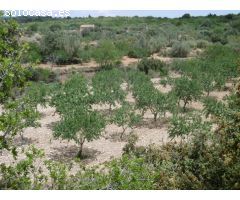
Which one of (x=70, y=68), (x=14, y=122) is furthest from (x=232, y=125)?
(x=70, y=68)

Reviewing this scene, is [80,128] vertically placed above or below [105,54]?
below

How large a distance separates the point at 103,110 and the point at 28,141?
7.93 m

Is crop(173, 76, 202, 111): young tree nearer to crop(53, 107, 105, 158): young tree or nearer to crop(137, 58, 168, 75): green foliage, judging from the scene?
crop(53, 107, 105, 158): young tree

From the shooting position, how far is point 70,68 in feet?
163

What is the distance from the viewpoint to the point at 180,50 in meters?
57.2

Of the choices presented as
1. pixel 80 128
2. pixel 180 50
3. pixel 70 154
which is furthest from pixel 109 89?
pixel 180 50

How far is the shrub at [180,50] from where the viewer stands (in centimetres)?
5701

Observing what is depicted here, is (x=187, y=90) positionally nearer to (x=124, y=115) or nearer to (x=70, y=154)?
(x=124, y=115)

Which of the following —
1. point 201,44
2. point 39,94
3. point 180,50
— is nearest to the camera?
point 39,94

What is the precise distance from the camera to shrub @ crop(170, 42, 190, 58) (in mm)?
57013

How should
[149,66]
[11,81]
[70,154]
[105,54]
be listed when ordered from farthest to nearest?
[105,54] → [149,66] → [70,154] → [11,81]

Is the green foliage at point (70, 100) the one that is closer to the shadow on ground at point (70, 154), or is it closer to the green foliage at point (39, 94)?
the green foliage at point (39, 94)

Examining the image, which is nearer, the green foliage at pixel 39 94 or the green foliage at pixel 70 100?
the green foliage at pixel 70 100

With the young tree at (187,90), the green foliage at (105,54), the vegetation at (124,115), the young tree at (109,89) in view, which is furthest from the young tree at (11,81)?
the green foliage at (105,54)
